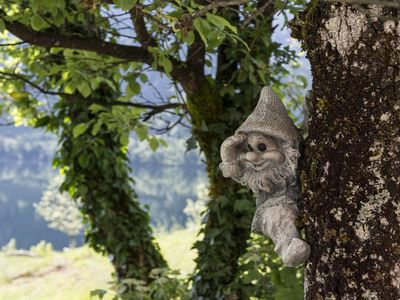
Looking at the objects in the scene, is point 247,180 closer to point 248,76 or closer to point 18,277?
point 248,76

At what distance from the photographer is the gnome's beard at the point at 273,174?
1.50 metres

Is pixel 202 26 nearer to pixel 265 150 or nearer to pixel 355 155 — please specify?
pixel 265 150

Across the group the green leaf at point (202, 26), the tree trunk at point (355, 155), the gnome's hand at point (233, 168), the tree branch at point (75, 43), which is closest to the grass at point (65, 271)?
the tree branch at point (75, 43)

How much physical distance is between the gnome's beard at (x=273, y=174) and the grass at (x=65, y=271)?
6105 millimetres

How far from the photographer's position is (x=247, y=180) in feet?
5.18

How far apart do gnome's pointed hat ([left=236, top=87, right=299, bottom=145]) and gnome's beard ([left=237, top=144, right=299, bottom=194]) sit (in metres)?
0.04

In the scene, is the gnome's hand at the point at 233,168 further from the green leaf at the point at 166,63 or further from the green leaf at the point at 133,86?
the green leaf at the point at 133,86

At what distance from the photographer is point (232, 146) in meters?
1.56

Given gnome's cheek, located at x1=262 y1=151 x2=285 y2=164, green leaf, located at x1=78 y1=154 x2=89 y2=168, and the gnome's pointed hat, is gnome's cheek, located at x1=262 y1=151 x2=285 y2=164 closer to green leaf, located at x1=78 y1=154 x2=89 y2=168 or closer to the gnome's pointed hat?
the gnome's pointed hat

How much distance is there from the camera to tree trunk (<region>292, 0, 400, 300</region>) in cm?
121

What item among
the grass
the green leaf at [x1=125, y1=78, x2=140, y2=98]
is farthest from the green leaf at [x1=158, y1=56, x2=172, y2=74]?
the grass

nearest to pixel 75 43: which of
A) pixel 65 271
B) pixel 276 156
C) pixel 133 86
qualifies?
pixel 133 86

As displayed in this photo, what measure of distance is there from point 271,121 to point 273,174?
151 mm

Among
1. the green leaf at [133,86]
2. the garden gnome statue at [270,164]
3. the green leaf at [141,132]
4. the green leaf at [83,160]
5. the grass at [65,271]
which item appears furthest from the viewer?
the grass at [65,271]
